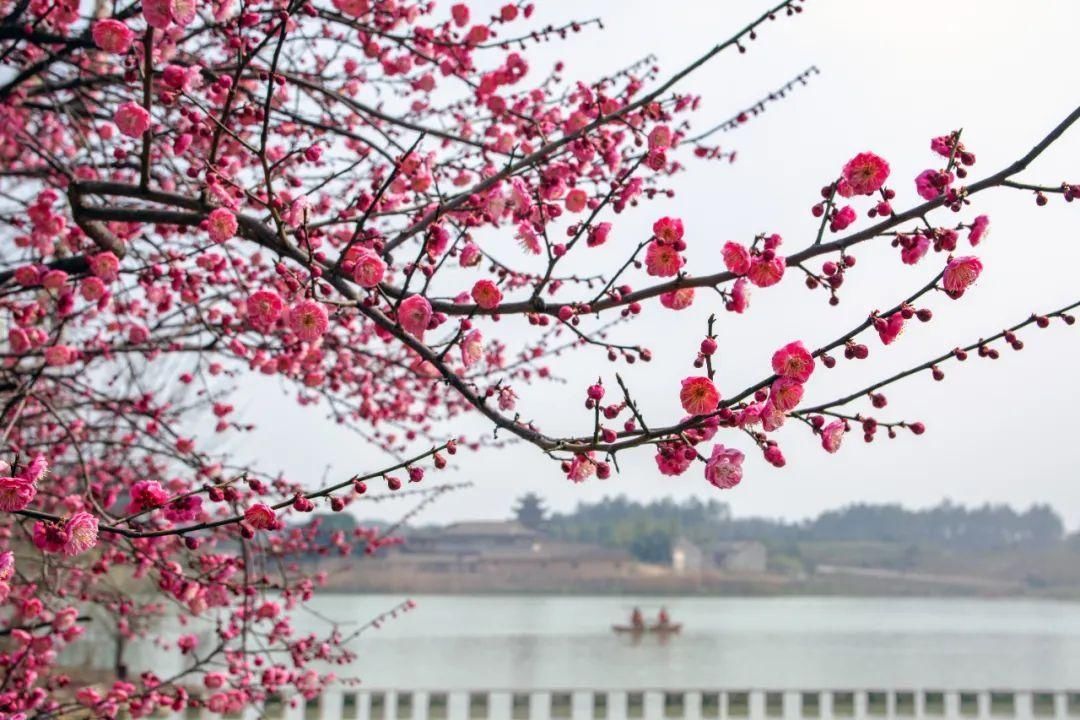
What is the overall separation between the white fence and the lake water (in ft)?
5.52

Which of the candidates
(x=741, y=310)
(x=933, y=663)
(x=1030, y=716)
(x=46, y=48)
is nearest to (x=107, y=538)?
(x=46, y=48)

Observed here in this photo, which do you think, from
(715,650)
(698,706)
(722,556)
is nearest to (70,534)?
(698,706)

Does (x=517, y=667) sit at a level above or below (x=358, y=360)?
below

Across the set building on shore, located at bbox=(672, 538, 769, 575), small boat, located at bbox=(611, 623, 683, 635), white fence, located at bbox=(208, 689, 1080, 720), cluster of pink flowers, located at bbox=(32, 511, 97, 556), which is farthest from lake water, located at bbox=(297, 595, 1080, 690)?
building on shore, located at bbox=(672, 538, 769, 575)

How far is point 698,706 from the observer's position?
30.1 feet

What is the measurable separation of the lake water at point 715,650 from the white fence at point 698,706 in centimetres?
168

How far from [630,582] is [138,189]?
178 feet

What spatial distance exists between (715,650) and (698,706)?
15.2 metres

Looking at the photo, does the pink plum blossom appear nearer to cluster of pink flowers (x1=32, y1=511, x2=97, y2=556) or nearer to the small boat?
cluster of pink flowers (x1=32, y1=511, x2=97, y2=556)

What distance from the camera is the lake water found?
54.4ft

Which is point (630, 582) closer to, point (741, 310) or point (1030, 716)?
point (1030, 716)

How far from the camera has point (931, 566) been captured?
206 ft

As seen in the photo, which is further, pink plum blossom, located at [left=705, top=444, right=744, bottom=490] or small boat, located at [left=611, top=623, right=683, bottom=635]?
small boat, located at [left=611, top=623, right=683, bottom=635]

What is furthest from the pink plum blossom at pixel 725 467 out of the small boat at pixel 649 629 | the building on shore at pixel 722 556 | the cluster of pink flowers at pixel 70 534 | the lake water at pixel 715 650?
the building on shore at pixel 722 556
